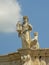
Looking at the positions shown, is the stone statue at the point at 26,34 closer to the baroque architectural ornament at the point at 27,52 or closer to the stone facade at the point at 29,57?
the baroque architectural ornament at the point at 27,52

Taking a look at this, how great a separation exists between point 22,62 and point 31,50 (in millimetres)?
823

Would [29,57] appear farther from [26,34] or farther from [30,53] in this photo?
[26,34]

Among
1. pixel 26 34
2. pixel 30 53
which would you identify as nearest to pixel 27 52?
pixel 30 53

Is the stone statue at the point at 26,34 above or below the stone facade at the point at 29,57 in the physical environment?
above

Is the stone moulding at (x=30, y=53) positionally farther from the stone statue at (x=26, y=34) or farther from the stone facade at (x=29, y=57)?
the stone statue at (x=26, y=34)

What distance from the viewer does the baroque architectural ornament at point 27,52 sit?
30.3 metres

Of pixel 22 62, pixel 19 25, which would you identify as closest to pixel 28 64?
pixel 22 62

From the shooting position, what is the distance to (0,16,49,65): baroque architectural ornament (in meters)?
30.3

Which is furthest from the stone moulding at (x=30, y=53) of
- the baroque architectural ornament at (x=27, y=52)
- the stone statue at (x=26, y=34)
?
the stone statue at (x=26, y=34)

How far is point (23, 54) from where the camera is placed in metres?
30.4

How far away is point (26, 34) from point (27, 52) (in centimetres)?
113

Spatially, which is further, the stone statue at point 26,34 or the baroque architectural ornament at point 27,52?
the stone statue at point 26,34

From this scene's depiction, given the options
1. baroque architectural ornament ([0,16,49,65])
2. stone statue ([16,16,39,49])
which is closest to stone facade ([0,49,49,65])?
baroque architectural ornament ([0,16,49,65])

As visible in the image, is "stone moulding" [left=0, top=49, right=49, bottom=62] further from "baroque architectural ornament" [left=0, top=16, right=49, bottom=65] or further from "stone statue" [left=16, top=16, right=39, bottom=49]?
"stone statue" [left=16, top=16, right=39, bottom=49]
